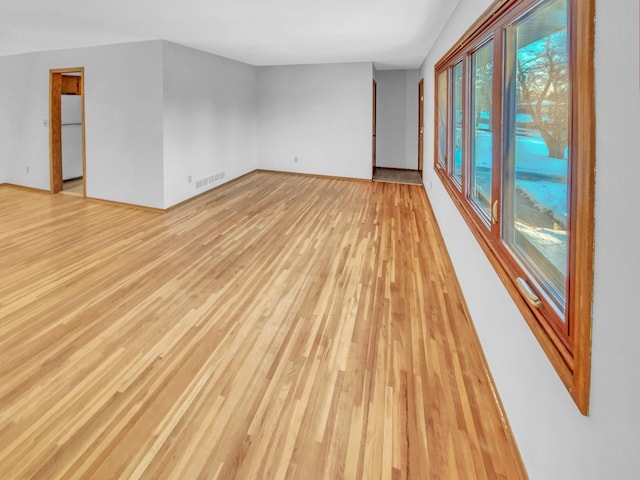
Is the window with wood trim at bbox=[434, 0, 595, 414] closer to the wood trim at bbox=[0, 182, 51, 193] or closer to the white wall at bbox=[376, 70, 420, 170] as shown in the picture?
the white wall at bbox=[376, 70, 420, 170]

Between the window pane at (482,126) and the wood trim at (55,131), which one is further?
the wood trim at (55,131)

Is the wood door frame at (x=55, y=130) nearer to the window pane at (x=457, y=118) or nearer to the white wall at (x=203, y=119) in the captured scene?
the white wall at (x=203, y=119)

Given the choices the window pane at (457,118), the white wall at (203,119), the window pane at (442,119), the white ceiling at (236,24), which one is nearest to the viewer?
the white ceiling at (236,24)

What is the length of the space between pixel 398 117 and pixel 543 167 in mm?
8021

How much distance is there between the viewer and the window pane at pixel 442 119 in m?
4.99

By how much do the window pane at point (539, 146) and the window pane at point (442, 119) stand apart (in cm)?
291

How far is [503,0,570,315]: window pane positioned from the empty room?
17 mm

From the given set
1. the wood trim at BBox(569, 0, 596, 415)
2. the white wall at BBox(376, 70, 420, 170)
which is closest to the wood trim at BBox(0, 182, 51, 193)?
the white wall at BBox(376, 70, 420, 170)

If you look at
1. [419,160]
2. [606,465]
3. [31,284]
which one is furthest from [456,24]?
[419,160]

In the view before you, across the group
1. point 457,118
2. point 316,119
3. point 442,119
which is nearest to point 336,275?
point 457,118

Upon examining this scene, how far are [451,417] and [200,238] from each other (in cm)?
353

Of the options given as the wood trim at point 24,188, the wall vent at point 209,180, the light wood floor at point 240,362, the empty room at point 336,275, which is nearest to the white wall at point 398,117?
the empty room at point 336,275

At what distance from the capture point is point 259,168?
9250mm

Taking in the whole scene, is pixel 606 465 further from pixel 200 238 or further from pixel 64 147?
pixel 64 147
